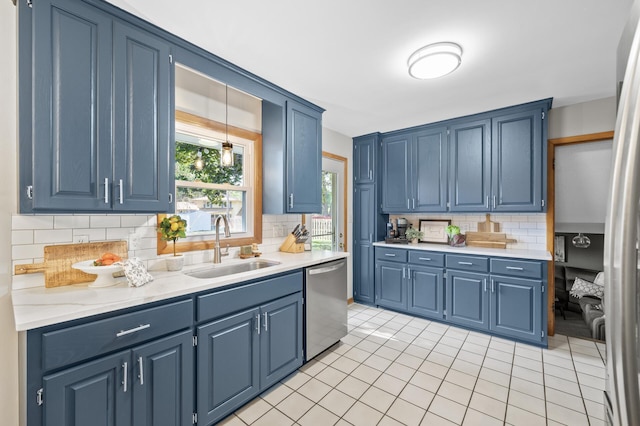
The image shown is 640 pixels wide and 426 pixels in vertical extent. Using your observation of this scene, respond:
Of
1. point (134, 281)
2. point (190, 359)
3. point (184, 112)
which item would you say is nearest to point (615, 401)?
point (190, 359)

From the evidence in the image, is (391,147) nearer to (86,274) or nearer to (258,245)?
(258,245)

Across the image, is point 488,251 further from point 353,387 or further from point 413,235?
point 353,387

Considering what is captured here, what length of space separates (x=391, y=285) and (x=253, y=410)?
244cm

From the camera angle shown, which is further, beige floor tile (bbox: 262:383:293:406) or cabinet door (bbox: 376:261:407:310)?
cabinet door (bbox: 376:261:407:310)

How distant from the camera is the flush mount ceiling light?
6.63ft

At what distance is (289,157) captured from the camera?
2855 millimetres

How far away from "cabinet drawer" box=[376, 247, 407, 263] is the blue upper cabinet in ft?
1.90

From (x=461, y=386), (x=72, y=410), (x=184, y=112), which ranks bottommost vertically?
(x=461, y=386)

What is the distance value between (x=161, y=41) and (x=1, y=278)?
1.62 m

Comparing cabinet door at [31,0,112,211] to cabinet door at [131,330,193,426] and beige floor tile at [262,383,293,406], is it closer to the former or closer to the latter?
cabinet door at [131,330,193,426]

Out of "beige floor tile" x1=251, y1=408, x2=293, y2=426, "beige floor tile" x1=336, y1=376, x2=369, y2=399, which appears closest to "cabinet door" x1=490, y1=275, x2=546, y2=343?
"beige floor tile" x1=336, y1=376, x2=369, y2=399

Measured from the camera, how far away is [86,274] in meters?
1.74

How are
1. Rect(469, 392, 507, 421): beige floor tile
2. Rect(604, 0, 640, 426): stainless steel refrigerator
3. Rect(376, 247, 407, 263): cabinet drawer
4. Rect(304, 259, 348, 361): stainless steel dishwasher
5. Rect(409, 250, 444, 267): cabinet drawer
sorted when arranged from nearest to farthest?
Rect(604, 0, 640, 426): stainless steel refrigerator, Rect(469, 392, 507, 421): beige floor tile, Rect(304, 259, 348, 361): stainless steel dishwasher, Rect(409, 250, 444, 267): cabinet drawer, Rect(376, 247, 407, 263): cabinet drawer

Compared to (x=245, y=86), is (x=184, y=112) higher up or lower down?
lower down
